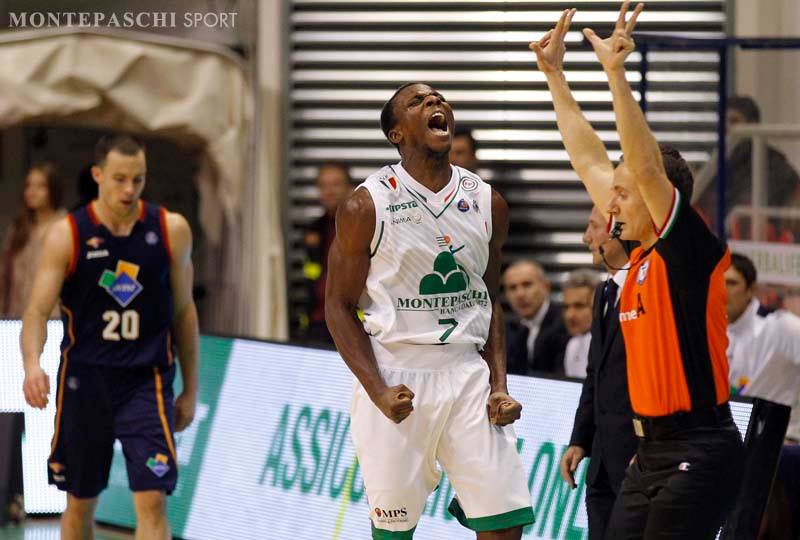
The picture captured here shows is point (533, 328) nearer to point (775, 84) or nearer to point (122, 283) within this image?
point (775, 84)

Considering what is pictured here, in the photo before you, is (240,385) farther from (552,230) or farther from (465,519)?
(552,230)

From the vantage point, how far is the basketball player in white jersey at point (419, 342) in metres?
5.26

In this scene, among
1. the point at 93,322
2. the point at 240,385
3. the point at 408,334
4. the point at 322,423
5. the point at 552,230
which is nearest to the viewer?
the point at 408,334

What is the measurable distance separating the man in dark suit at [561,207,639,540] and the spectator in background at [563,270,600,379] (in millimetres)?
2828

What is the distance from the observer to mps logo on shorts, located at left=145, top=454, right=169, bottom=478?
6.73 m

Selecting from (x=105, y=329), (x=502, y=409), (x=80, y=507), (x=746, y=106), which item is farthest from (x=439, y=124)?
(x=746, y=106)

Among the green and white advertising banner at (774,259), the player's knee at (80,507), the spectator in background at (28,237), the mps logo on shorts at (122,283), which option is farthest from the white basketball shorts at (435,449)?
the spectator in background at (28,237)

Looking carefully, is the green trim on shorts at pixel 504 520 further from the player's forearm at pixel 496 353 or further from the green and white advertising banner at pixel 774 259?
the green and white advertising banner at pixel 774 259

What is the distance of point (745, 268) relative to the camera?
26.9 feet

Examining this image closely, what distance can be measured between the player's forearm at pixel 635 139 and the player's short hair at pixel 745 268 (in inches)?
144

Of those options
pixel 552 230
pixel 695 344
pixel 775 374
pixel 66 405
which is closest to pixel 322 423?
pixel 66 405

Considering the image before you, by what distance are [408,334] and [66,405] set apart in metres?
2.32

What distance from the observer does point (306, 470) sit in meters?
8.07

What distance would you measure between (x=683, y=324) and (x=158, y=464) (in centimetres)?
291
